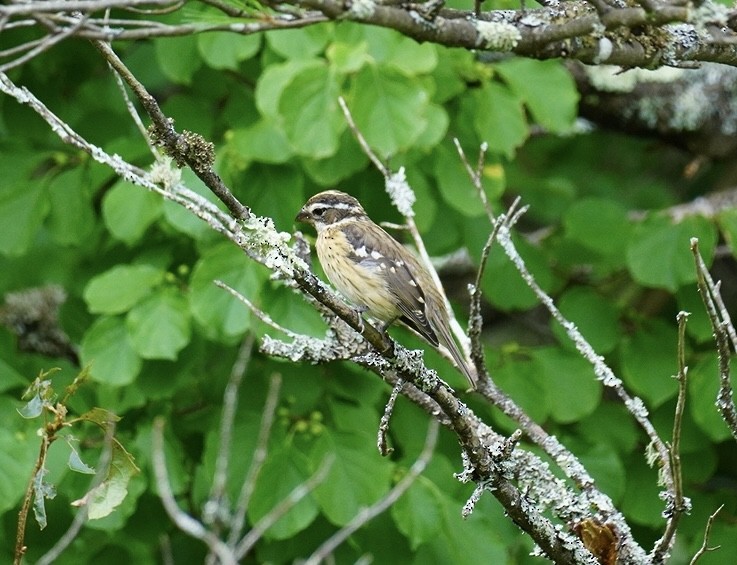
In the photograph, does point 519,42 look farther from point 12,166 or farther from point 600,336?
point 12,166

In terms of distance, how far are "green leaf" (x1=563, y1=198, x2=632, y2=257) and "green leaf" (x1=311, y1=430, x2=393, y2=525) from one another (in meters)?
1.74

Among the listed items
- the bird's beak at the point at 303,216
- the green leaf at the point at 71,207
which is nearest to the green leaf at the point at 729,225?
the bird's beak at the point at 303,216

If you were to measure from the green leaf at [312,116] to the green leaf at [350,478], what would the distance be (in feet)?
4.53

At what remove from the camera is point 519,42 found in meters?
2.93

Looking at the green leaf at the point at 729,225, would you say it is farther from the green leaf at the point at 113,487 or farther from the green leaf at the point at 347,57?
the green leaf at the point at 113,487

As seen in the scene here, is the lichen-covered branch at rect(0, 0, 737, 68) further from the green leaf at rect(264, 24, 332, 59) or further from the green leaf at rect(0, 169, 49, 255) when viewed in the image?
the green leaf at rect(0, 169, 49, 255)

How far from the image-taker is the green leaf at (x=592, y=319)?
19.8 ft

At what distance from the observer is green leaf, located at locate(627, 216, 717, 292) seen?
5.70 m

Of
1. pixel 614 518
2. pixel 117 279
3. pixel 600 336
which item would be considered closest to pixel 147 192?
pixel 117 279

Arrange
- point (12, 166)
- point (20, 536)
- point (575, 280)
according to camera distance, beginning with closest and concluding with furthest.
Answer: point (20, 536), point (12, 166), point (575, 280)

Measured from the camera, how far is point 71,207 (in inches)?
231

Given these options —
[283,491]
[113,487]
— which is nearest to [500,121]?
[283,491]

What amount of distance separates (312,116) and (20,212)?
182 cm

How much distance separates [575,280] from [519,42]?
3.80 m
